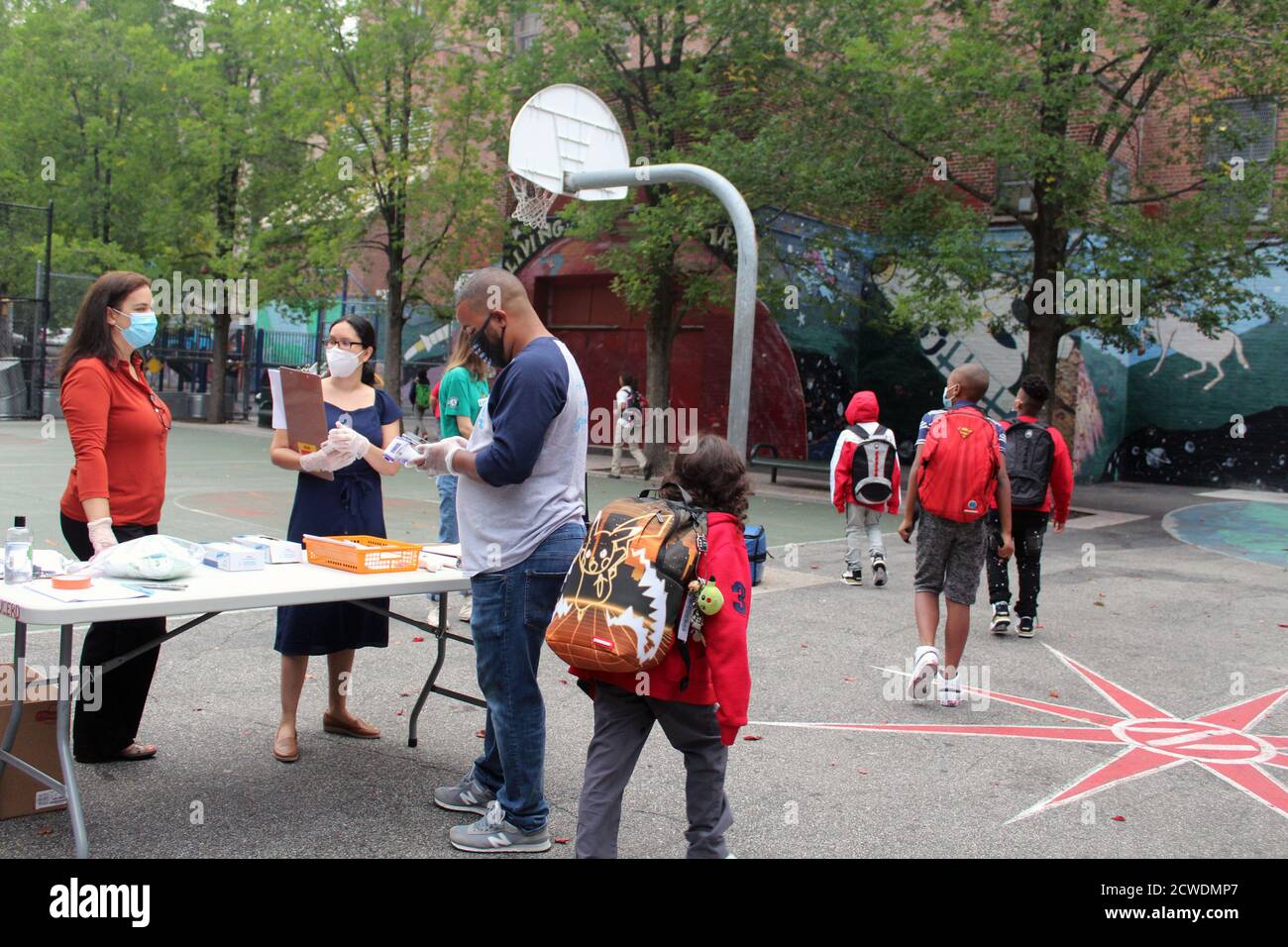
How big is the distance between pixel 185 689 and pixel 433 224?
775 inches

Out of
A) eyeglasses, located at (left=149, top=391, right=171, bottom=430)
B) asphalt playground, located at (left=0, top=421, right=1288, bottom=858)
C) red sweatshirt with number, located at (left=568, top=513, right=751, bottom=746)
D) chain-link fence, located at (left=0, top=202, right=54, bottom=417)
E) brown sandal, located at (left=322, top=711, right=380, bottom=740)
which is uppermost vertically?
chain-link fence, located at (left=0, top=202, right=54, bottom=417)

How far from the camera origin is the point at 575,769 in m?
5.21

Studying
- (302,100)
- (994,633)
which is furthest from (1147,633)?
(302,100)

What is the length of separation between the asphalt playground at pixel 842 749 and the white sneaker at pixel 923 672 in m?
0.12

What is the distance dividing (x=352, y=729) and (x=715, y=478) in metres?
2.74

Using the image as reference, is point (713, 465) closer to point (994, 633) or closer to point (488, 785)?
point (488, 785)

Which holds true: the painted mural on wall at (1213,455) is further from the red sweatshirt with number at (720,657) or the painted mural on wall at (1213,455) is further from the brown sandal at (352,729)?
the red sweatshirt with number at (720,657)

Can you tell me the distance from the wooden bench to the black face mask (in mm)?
16975

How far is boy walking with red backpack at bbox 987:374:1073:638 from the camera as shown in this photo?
27.6 ft

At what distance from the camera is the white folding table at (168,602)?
3736 mm

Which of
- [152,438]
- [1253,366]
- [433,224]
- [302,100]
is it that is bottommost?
[152,438]

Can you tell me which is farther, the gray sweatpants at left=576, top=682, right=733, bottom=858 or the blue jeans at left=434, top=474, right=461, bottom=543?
the blue jeans at left=434, top=474, right=461, bottom=543

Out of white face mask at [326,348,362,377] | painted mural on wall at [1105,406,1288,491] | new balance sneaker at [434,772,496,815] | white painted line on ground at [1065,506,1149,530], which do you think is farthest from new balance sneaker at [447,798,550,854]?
painted mural on wall at [1105,406,1288,491]

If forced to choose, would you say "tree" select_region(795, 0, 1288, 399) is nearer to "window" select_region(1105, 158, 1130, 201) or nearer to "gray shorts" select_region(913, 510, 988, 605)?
"window" select_region(1105, 158, 1130, 201)
